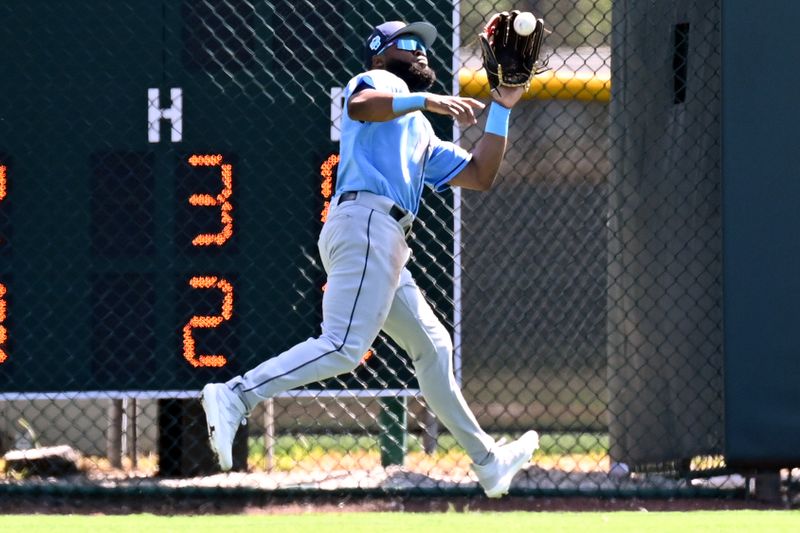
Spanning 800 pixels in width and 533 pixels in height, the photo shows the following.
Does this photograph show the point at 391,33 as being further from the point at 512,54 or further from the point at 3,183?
the point at 3,183

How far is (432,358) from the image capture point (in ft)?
Result: 15.6

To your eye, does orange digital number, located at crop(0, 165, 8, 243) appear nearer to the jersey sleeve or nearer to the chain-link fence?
the chain-link fence

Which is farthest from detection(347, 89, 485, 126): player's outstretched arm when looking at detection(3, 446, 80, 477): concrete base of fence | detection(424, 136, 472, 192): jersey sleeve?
detection(3, 446, 80, 477): concrete base of fence

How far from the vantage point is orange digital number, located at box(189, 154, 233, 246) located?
5.83 m

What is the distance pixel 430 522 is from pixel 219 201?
152 centimetres

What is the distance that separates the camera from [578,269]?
823 cm

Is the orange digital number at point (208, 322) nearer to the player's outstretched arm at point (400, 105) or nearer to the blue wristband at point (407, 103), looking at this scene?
the player's outstretched arm at point (400, 105)

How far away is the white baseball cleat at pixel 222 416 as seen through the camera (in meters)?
4.32

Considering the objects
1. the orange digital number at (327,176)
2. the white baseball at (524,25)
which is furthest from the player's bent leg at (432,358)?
the orange digital number at (327,176)

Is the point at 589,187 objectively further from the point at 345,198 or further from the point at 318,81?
the point at 345,198

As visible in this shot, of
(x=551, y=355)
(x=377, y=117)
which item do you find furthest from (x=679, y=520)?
(x=551, y=355)

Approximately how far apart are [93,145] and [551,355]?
319cm

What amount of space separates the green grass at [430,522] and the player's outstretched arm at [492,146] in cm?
117

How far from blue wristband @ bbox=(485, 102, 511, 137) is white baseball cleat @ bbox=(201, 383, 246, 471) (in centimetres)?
125
